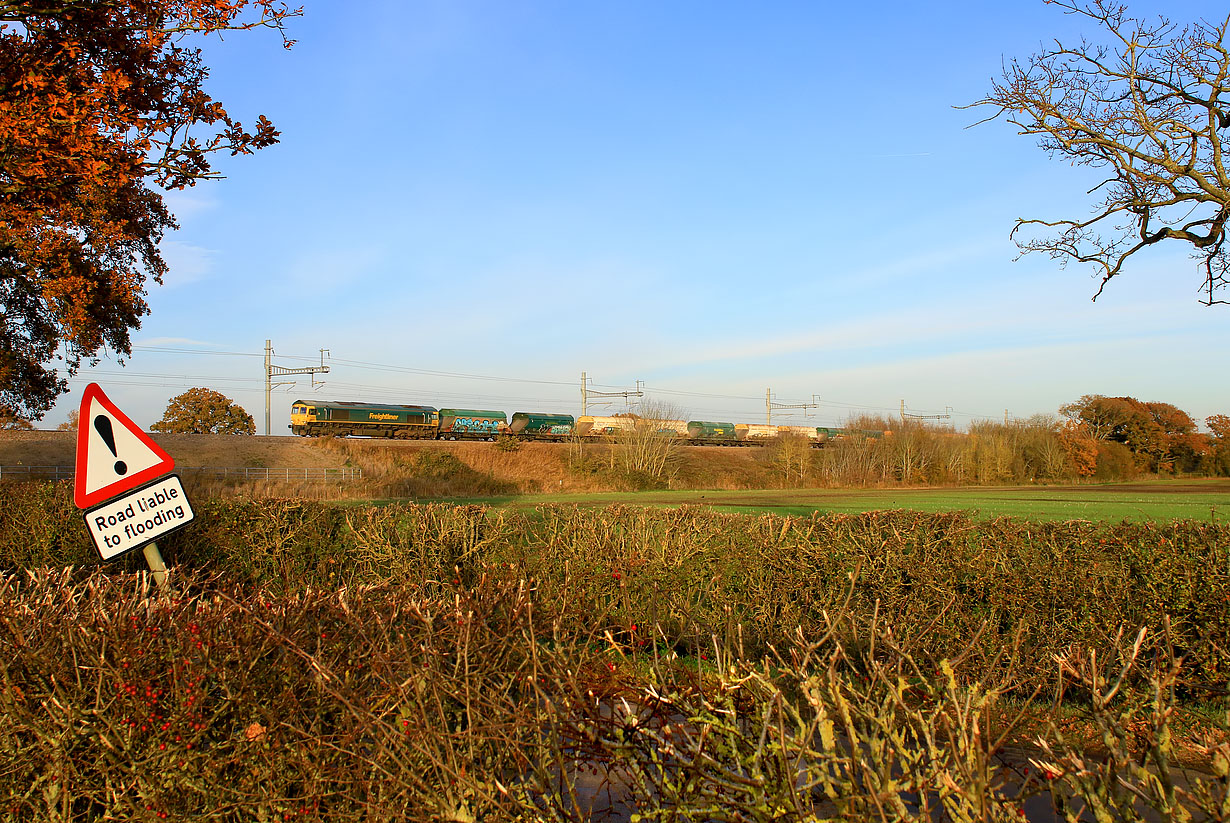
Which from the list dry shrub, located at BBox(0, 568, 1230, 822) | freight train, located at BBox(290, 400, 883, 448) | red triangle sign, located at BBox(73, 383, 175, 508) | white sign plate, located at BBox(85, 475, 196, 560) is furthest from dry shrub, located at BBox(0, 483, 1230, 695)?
freight train, located at BBox(290, 400, 883, 448)

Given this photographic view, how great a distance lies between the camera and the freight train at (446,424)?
177ft

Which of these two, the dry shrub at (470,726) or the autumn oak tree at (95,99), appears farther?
the autumn oak tree at (95,99)

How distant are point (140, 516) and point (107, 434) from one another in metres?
0.53

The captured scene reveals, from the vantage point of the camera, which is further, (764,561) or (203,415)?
(203,415)

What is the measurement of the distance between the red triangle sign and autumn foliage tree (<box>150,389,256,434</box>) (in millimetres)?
59185

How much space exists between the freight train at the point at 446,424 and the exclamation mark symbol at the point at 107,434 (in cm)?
4843

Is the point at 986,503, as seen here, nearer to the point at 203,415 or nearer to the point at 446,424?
the point at 446,424

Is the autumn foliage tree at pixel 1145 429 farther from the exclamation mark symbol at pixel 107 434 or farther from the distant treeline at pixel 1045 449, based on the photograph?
the exclamation mark symbol at pixel 107 434

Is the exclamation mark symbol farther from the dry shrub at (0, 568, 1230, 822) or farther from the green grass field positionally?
the green grass field

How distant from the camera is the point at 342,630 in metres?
2.87

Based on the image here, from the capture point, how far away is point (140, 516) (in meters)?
4.35

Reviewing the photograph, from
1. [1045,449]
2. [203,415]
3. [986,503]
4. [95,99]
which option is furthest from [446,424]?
[95,99]

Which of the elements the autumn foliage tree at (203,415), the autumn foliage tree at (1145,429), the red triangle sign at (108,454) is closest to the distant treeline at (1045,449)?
the autumn foliage tree at (1145,429)

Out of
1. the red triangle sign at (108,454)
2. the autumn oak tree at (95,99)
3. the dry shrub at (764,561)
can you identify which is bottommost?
the dry shrub at (764,561)
